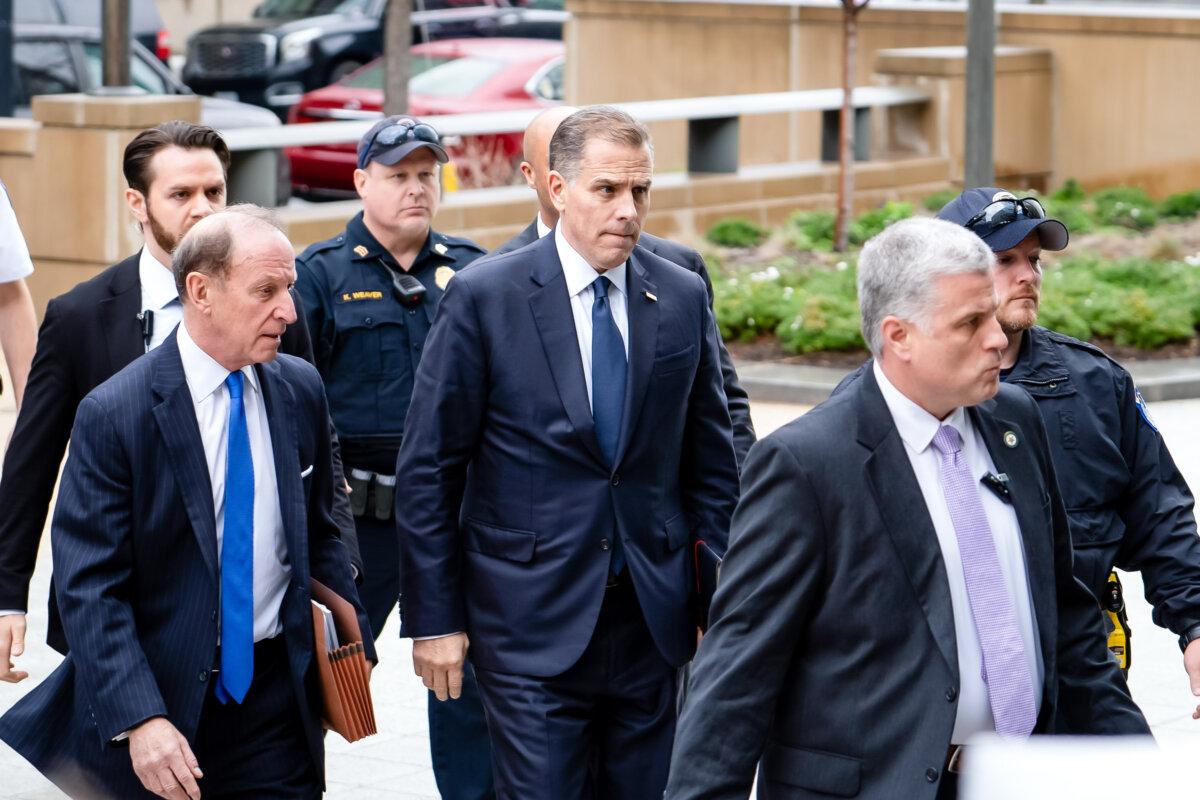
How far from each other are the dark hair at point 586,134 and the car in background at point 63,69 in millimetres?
13119

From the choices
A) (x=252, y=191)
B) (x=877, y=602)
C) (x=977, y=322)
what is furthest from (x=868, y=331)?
(x=252, y=191)

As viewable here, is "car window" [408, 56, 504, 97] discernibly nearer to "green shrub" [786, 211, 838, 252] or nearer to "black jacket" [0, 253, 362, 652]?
"green shrub" [786, 211, 838, 252]

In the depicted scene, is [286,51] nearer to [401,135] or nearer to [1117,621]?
[401,135]

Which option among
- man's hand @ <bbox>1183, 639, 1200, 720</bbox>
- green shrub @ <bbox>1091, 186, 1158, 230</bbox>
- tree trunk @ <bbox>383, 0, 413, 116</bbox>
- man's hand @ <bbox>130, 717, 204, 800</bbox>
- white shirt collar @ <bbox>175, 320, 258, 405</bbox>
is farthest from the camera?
green shrub @ <bbox>1091, 186, 1158, 230</bbox>

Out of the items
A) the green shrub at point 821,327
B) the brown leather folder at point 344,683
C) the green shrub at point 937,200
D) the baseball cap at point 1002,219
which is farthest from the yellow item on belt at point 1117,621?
the green shrub at point 937,200

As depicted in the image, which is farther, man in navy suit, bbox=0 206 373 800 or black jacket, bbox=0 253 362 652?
black jacket, bbox=0 253 362 652

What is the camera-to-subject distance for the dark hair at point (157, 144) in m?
5.56

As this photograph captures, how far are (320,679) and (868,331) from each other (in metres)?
1.52

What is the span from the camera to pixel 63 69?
18.4m

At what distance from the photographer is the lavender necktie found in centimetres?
384

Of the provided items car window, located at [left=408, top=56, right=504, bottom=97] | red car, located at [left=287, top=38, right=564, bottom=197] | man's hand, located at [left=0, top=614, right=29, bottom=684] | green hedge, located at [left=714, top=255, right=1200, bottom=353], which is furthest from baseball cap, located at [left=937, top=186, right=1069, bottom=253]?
car window, located at [left=408, top=56, right=504, bottom=97]

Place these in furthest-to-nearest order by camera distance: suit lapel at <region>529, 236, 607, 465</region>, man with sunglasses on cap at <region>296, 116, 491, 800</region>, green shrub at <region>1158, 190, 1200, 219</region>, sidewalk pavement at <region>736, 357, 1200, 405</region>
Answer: green shrub at <region>1158, 190, 1200, 219</region>
sidewalk pavement at <region>736, 357, 1200, 405</region>
man with sunglasses on cap at <region>296, 116, 491, 800</region>
suit lapel at <region>529, 236, 607, 465</region>

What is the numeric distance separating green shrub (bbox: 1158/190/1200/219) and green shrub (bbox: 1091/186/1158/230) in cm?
10

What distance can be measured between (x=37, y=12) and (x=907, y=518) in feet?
54.8
